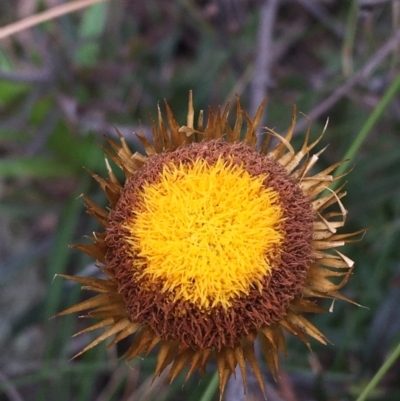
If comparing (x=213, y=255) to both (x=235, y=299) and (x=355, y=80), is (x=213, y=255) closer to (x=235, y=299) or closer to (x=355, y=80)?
(x=235, y=299)

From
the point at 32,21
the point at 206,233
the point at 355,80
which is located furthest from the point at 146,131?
the point at 206,233

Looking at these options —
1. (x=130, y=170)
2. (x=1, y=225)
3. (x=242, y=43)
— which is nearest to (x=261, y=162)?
(x=130, y=170)

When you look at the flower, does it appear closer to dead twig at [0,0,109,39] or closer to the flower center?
the flower center

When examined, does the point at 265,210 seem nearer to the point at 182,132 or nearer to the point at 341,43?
the point at 182,132

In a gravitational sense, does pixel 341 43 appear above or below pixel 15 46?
below

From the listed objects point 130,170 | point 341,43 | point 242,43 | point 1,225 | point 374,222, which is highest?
point 130,170

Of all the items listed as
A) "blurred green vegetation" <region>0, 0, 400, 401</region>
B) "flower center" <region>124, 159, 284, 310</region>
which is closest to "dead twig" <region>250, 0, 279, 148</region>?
"blurred green vegetation" <region>0, 0, 400, 401</region>
